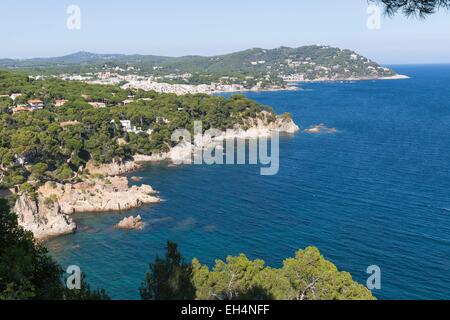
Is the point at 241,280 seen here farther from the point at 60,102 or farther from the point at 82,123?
the point at 60,102

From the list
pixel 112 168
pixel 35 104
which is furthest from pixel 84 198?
pixel 35 104

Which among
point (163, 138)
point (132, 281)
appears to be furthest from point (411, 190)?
point (163, 138)

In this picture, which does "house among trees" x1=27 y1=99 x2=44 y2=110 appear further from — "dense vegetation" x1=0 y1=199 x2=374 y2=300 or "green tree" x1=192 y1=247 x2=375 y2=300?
"green tree" x1=192 y1=247 x2=375 y2=300

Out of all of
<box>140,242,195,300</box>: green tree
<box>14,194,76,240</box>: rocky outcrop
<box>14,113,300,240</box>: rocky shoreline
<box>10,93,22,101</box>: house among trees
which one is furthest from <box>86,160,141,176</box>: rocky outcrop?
<box>140,242,195,300</box>: green tree

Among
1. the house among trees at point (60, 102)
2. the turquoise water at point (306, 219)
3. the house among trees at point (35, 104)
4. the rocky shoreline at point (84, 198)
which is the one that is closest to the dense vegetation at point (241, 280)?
the turquoise water at point (306, 219)

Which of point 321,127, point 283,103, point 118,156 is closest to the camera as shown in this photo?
point 118,156
